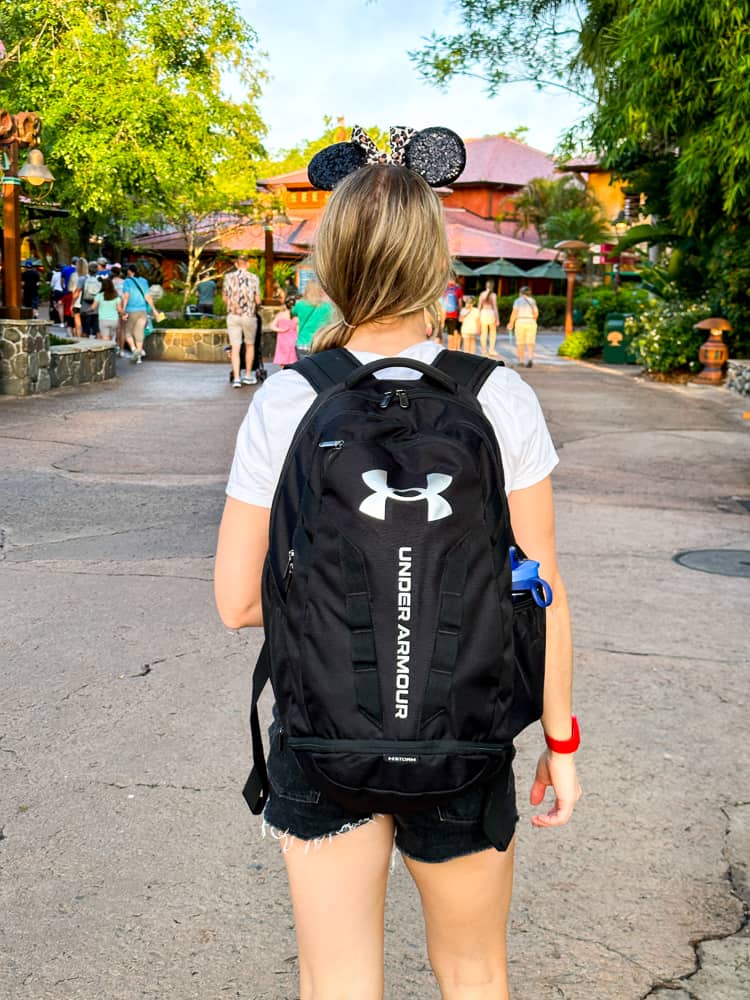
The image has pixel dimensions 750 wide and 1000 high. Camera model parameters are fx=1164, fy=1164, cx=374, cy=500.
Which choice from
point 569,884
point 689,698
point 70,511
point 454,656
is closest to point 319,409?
point 454,656

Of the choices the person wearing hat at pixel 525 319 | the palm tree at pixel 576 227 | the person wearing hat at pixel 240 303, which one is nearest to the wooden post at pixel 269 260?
the person wearing hat at pixel 525 319

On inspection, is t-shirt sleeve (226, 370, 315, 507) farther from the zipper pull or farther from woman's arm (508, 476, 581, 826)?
woman's arm (508, 476, 581, 826)

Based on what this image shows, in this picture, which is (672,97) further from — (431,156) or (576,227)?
(576,227)

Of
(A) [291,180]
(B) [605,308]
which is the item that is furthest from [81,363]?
(A) [291,180]

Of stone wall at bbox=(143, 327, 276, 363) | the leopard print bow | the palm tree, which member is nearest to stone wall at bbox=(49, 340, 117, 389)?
stone wall at bbox=(143, 327, 276, 363)

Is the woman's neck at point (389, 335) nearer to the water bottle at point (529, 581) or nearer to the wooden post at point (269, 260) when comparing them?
the water bottle at point (529, 581)

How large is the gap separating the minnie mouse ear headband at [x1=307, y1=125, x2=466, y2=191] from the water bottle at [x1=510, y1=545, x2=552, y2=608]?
2.78 feet

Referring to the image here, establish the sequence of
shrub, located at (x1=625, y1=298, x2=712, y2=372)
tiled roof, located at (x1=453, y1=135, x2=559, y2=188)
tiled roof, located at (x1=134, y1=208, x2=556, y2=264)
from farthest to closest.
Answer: tiled roof, located at (x1=453, y1=135, x2=559, y2=188), tiled roof, located at (x1=134, y1=208, x2=556, y2=264), shrub, located at (x1=625, y1=298, x2=712, y2=372)

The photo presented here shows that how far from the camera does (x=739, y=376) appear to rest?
62.3 feet

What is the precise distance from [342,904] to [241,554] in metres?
0.57

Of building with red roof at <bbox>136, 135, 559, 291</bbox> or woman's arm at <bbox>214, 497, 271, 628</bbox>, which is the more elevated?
building with red roof at <bbox>136, 135, 559, 291</bbox>

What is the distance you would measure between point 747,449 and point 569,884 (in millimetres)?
10162

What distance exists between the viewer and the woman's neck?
6.29ft

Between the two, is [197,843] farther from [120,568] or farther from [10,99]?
[10,99]
